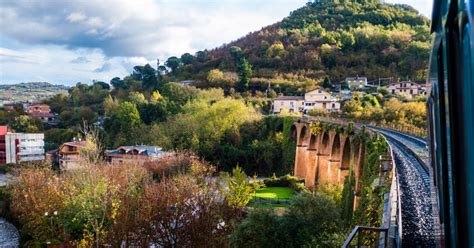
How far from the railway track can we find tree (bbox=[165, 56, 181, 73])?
73109 mm

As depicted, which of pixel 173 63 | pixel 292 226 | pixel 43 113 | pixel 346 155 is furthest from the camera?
pixel 173 63

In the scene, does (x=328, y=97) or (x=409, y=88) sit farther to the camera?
(x=328, y=97)

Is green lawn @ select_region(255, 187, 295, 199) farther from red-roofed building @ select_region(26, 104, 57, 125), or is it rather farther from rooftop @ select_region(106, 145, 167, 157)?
red-roofed building @ select_region(26, 104, 57, 125)

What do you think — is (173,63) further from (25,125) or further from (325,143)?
(325,143)

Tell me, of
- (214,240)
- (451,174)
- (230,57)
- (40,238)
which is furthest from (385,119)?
(230,57)

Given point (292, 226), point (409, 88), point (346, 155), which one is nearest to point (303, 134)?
point (346, 155)

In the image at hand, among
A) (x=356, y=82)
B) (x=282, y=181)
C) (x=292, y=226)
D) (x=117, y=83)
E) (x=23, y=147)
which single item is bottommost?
(x=282, y=181)

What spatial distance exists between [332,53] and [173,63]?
33.8 m

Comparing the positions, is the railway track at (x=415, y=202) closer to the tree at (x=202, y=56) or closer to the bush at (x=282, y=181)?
the bush at (x=282, y=181)

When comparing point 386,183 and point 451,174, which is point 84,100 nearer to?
point 386,183

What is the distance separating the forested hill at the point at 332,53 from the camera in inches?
2394

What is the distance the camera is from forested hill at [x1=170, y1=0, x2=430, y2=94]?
200 feet

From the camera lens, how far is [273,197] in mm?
29578

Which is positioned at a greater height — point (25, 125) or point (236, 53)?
point (236, 53)
